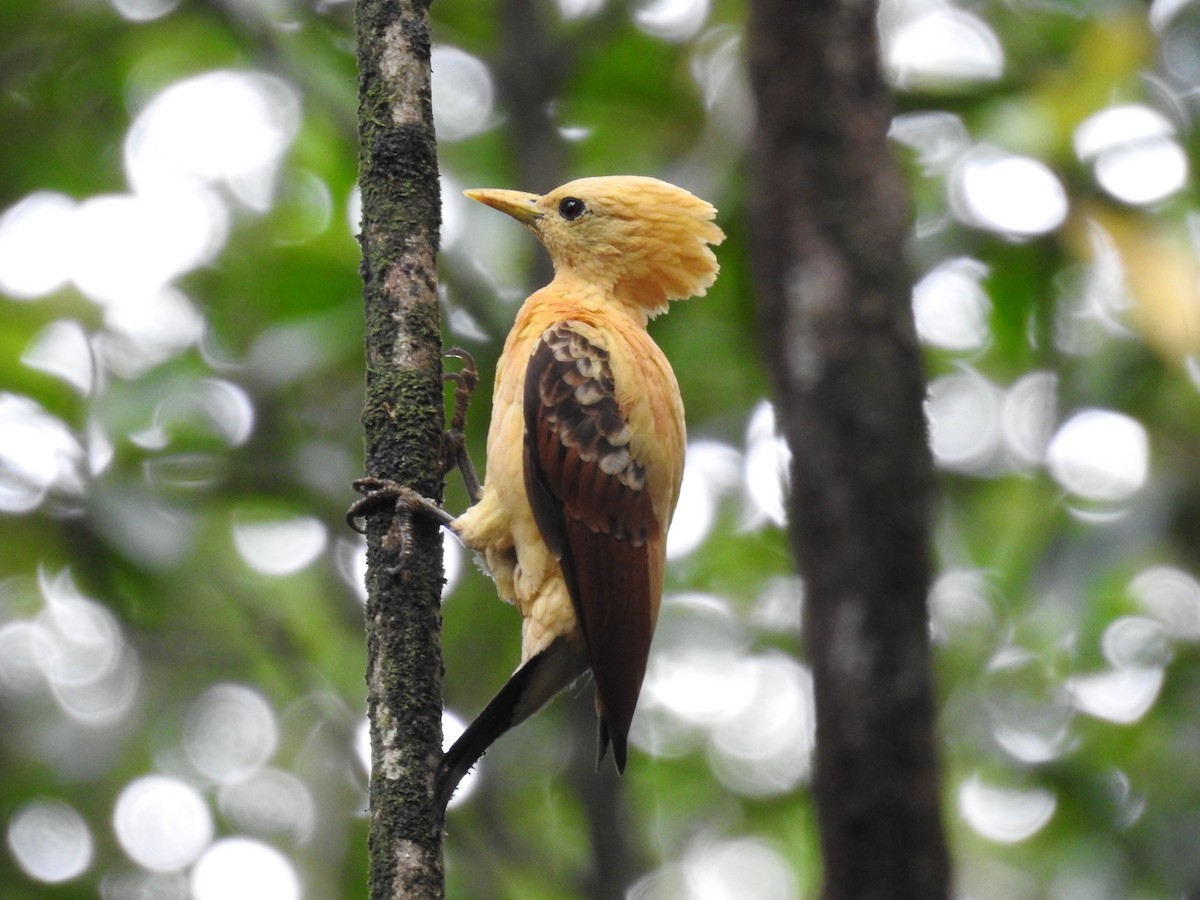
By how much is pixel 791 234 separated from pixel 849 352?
20 cm

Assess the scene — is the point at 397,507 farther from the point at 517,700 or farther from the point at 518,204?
the point at 518,204

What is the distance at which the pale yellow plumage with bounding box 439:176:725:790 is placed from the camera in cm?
455

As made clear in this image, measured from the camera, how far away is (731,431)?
6.78 metres

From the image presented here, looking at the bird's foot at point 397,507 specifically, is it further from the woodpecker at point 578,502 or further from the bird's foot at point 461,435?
the bird's foot at point 461,435

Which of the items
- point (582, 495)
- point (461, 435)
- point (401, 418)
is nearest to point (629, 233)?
point (461, 435)

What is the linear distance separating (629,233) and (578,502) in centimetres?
125

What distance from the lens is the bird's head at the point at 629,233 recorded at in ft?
17.5

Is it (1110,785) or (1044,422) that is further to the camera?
(1110,785)

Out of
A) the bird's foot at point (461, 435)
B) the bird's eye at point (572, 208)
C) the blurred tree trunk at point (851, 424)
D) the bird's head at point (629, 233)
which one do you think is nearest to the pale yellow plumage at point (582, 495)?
the bird's foot at point (461, 435)

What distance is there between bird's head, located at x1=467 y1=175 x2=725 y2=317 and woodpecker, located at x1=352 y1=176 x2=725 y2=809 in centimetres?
33

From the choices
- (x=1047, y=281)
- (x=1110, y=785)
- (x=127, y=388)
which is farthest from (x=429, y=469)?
(x=1110, y=785)

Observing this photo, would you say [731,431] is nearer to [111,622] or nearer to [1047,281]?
[1047,281]

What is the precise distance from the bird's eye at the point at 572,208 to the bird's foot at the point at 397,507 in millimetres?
1802

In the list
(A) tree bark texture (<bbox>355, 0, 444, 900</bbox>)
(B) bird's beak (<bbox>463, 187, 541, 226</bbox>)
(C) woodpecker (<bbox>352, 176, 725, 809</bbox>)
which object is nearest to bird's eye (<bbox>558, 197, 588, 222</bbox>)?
(B) bird's beak (<bbox>463, 187, 541, 226</bbox>)
